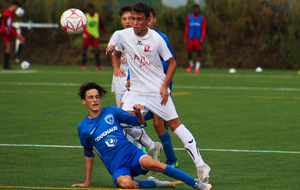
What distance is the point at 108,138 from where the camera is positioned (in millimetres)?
6578

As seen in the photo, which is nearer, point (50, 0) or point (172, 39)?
point (172, 39)

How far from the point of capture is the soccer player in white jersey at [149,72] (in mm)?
7039

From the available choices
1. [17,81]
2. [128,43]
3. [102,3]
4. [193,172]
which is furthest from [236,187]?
[102,3]

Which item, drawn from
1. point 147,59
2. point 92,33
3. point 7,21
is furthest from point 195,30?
point 147,59

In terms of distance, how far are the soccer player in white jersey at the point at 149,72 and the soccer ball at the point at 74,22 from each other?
1.63 meters

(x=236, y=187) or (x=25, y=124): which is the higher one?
(x=236, y=187)

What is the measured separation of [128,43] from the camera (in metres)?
7.27

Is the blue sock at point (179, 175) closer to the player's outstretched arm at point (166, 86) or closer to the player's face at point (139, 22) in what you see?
the player's outstretched arm at point (166, 86)

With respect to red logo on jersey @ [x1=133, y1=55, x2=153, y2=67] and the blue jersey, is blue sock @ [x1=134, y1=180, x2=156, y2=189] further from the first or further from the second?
red logo on jersey @ [x1=133, y1=55, x2=153, y2=67]

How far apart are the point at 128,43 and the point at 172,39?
73.6 feet

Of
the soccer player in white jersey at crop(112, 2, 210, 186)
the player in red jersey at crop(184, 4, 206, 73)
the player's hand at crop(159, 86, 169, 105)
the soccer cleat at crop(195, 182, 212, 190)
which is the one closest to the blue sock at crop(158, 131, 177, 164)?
the soccer player in white jersey at crop(112, 2, 210, 186)

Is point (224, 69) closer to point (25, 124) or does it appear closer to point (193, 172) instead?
point (25, 124)

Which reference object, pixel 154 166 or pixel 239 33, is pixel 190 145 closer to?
pixel 154 166

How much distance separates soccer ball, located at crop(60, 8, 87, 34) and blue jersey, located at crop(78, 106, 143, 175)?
7.90 feet
